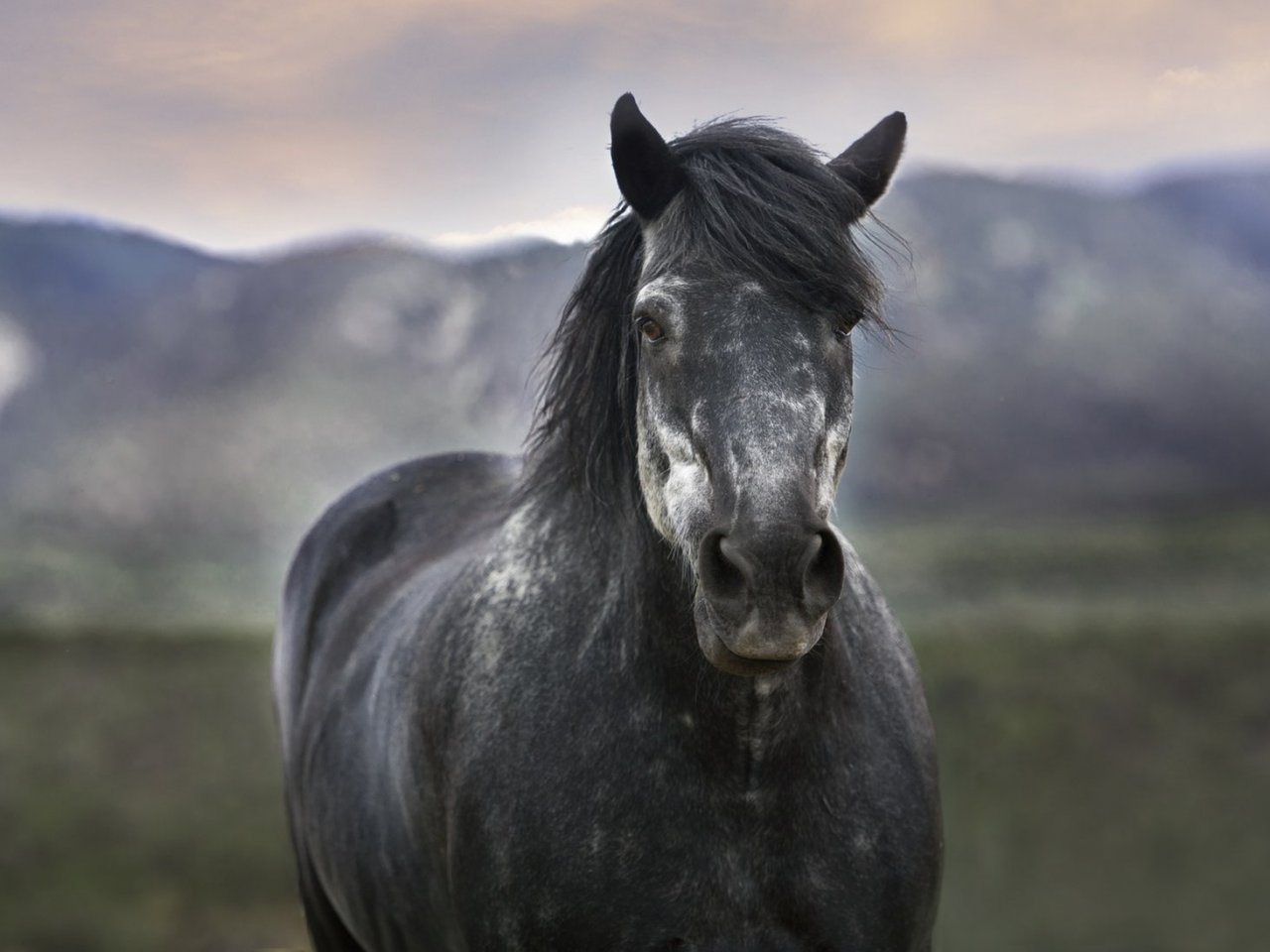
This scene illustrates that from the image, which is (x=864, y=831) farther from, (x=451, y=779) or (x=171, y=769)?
(x=171, y=769)

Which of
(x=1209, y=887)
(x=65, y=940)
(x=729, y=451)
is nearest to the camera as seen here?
(x=729, y=451)

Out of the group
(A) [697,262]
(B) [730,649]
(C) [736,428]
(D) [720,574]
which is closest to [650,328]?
(A) [697,262]

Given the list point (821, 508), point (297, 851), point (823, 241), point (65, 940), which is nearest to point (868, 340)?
point (823, 241)

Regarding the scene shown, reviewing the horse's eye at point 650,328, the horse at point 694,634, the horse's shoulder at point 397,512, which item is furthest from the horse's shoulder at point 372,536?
the horse's eye at point 650,328

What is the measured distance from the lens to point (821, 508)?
2414 mm

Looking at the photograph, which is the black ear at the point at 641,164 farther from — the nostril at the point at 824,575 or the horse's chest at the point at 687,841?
the horse's chest at the point at 687,841

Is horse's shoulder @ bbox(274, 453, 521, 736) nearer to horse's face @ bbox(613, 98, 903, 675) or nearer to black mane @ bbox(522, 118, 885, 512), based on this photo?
black mane @ bbox(522, 118, 885, 512)

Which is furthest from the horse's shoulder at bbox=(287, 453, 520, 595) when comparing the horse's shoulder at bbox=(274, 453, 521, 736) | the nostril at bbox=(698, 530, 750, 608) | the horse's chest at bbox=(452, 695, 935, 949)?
the nostril at bbox=(698, 530, 750, 608)

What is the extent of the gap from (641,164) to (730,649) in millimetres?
1099

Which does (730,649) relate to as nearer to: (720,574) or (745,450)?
(720,574)

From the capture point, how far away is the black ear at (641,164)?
8.98 feet

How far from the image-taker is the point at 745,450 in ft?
7.61

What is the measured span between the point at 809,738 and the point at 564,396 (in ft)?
3.26

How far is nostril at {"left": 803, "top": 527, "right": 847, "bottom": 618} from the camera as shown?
2240 millimetres
